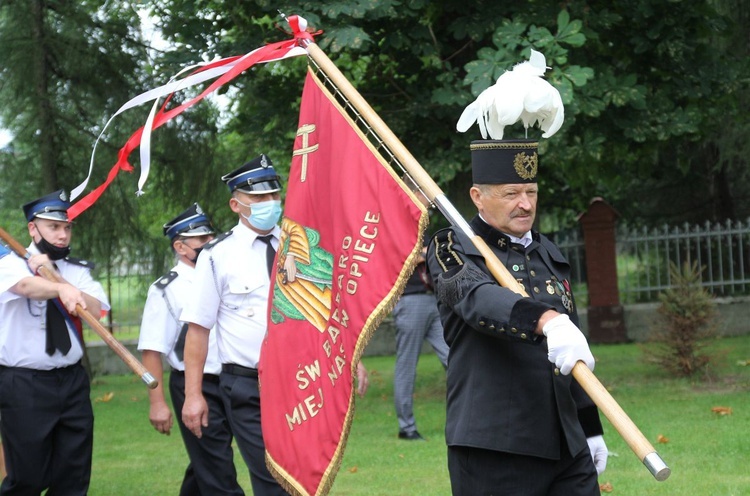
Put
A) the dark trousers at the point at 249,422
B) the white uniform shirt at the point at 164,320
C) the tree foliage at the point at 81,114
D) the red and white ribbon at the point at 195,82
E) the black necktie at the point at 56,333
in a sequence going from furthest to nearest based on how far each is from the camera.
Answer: the tree foliage at the point at 81,114 → the white uniform shirt at the point at 164,320 → the black necktie at the point at 56,333 → the dark trousers at the point at 249,422 → the red and white ribbon at the point at 195,82

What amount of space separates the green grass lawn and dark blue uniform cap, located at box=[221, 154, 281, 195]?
2828mm

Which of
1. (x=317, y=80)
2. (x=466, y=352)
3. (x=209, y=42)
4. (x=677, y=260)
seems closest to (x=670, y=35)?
(x=209, y=42)

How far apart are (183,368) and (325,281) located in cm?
266

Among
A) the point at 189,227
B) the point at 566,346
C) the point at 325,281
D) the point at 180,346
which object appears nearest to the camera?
the point at 566,346

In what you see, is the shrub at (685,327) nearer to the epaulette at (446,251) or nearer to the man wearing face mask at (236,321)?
the man wearing face mask at (236,321)

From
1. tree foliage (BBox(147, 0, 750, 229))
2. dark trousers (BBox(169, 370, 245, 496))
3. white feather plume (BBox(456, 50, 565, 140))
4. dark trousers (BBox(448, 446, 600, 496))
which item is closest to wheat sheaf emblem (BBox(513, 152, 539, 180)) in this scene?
white feather plume (BBox(456, 50, 565, 140))

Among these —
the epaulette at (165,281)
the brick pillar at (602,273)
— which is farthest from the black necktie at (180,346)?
the brick pillar at (602,273)

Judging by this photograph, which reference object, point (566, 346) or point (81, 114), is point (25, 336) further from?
point (81, 114)

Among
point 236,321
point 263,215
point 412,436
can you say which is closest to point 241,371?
point 236,321

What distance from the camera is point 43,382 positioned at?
741 centimetres

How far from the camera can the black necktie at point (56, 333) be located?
7.38m

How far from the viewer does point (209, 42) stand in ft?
40.5

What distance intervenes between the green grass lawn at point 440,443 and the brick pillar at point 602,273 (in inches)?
117

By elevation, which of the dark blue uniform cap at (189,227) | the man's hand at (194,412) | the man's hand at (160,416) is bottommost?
the man's hand at (160,416)
